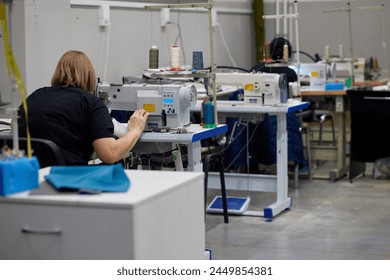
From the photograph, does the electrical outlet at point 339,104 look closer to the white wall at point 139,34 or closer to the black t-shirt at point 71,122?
the white wall at point 139,34

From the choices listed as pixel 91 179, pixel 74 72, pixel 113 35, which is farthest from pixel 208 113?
pixel 91 179

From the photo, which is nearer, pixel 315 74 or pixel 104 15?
pixel 104 15

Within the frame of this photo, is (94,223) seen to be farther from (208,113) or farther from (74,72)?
(208,113)

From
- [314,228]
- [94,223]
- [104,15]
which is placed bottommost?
[314,228]

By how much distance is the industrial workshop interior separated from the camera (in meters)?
2.35

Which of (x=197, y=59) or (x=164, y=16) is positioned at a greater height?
(x=164, y=16)

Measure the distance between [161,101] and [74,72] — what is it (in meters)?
0.75

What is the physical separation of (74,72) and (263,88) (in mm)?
1993

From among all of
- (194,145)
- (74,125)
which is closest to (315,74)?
(194,145)

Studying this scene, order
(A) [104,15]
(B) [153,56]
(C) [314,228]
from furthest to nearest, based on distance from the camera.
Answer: (A) [104,15], (C) [314,228], (B) [153,56]

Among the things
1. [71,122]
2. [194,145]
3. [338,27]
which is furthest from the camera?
[338,27]

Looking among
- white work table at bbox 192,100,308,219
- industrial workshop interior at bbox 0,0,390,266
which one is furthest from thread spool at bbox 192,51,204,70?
white work table at bbox 192,100,308,219

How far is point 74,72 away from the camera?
361cm
